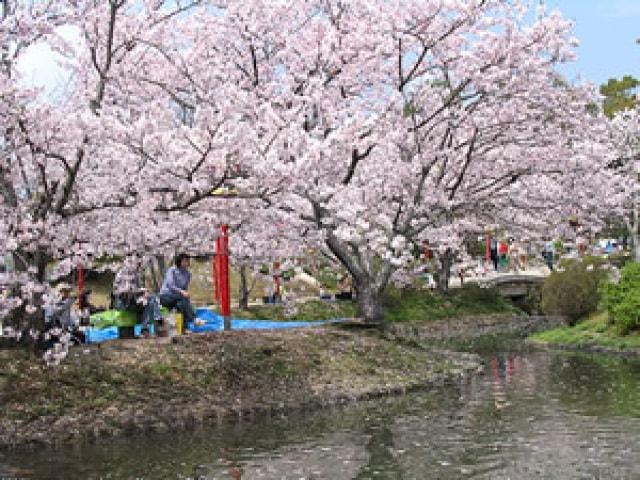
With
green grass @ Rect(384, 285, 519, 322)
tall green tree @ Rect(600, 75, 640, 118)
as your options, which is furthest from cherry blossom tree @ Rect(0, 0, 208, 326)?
tall green tree @ Rect(600, 75, 640, 118)

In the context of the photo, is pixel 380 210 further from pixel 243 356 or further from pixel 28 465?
pixel 28 465

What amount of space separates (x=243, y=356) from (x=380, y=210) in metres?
6.69

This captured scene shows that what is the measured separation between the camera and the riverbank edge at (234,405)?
13.8 metres

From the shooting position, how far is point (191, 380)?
16.2 m

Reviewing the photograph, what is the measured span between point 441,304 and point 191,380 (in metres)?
22.5

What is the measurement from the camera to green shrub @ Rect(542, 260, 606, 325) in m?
29.3

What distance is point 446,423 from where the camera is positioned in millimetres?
13703

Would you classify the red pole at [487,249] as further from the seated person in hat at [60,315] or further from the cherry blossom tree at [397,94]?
the seated person in hat at [60,315]

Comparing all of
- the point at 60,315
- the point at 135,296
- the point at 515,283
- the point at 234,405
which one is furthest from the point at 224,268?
the point at 515,283

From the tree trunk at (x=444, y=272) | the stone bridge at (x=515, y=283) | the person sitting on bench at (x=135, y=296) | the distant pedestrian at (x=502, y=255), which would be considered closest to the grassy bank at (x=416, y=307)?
the tree trunk at (x=444, y=272)

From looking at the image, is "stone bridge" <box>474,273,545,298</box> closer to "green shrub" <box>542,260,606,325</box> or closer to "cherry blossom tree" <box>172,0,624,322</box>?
"green shrub" <box>542,260,606,325</box>

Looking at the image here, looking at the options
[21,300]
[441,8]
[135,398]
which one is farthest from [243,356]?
[441,8]

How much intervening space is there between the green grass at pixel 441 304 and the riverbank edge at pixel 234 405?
13.2 meters

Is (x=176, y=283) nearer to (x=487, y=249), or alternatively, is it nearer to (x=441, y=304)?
(x=441, y=304)
